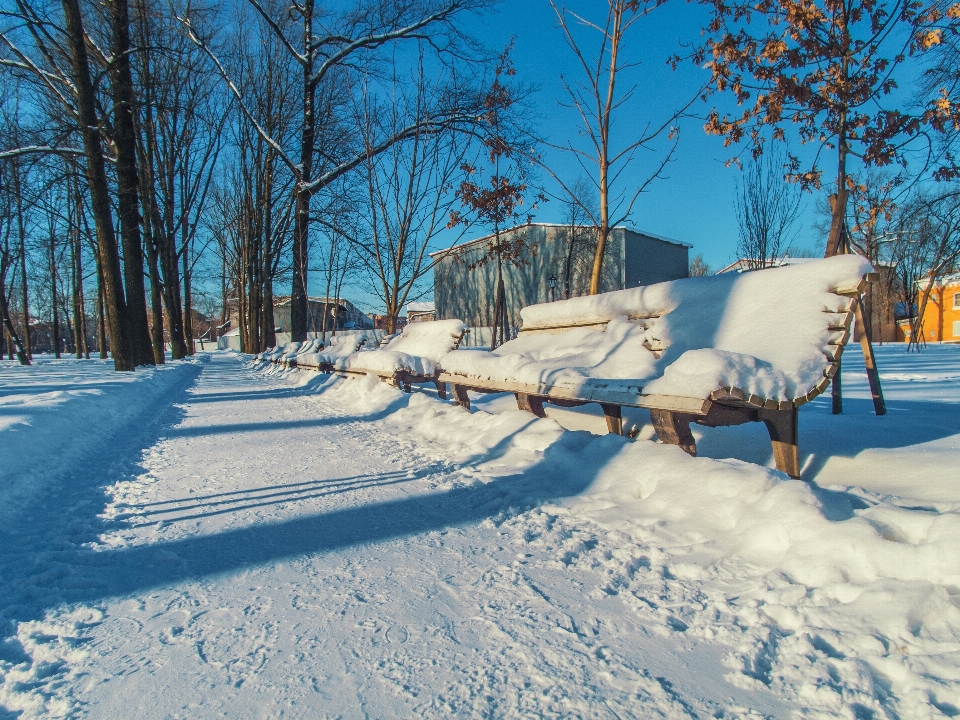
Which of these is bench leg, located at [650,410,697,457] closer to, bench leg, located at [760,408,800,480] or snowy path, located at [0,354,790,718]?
bench leg, located at [760,408,800,480]

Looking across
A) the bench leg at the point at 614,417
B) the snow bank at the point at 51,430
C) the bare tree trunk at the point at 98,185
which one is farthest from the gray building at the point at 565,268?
the bench leg at the point at 614,417

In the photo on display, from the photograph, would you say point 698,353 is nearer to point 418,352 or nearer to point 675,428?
point 675,428

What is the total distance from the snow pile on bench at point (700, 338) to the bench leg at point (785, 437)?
0.20 metres

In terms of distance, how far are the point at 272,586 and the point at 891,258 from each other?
155 feet

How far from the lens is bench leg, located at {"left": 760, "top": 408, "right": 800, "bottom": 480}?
2.79 m

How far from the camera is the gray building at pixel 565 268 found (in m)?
29.7

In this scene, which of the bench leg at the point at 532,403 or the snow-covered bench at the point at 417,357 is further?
the snow-covered bench at the point at 417,357

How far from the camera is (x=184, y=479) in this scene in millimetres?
3656

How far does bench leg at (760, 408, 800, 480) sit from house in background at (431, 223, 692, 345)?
26.6m

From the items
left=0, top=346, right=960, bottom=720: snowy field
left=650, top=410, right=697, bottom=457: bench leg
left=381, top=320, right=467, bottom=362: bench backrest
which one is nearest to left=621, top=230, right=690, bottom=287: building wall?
left=381, top=320, right=467, bottom=362: bench backrest

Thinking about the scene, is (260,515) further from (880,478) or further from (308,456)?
(880,478)

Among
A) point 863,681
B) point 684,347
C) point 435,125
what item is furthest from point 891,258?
point 863,681

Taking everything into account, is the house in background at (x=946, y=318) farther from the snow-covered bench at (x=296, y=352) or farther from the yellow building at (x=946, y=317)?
the snow-covered bench at (x=296, y=352)

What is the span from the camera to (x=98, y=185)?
1125cm
